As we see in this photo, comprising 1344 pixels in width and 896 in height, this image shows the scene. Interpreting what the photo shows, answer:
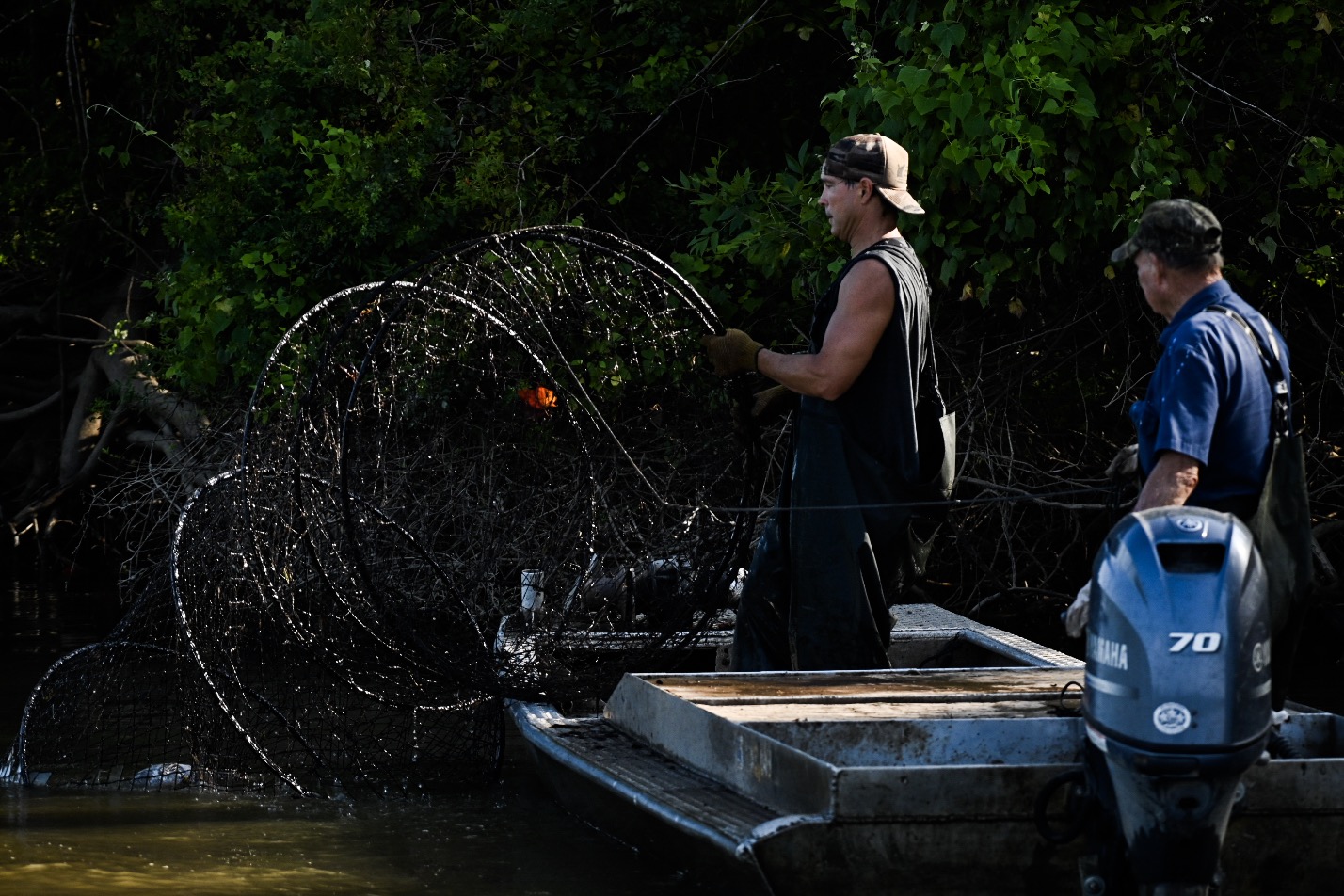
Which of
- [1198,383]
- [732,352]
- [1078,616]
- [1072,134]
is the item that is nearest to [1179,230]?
[1198,383]

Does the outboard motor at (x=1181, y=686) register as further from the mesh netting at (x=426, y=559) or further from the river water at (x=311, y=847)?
the mesh netting at (x=426, y=559)

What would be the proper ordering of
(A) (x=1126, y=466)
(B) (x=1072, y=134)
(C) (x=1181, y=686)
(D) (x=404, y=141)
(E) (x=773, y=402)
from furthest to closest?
(D) (x=404, y=141), (B) (x=1072, y=134), (E) (x=773, y=402), (A) (x=1126, y=466), (C) (x=1181, y=686)

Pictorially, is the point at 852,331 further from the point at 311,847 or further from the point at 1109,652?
the point at 311,847

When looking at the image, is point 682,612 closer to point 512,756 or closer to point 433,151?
point 512,756

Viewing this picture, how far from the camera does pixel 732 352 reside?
529 cm

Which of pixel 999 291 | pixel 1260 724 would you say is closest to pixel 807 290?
pixel 999 291

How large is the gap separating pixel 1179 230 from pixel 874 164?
55.3 inches

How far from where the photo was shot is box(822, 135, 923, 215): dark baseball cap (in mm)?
4973

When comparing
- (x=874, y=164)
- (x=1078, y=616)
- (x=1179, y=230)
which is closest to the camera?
(x=1179, y=230)

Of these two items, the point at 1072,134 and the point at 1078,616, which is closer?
the point at 1078,616

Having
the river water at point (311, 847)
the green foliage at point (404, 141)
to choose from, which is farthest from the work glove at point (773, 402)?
the green foliage at point (404, 141)

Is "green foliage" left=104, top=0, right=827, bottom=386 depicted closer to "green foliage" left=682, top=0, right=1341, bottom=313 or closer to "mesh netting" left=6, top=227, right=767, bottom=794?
"mesh netting" left=6, top=227, right=767, bottom=794

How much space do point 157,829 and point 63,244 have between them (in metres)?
8.31

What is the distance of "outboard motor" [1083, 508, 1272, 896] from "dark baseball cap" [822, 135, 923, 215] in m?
1.77
